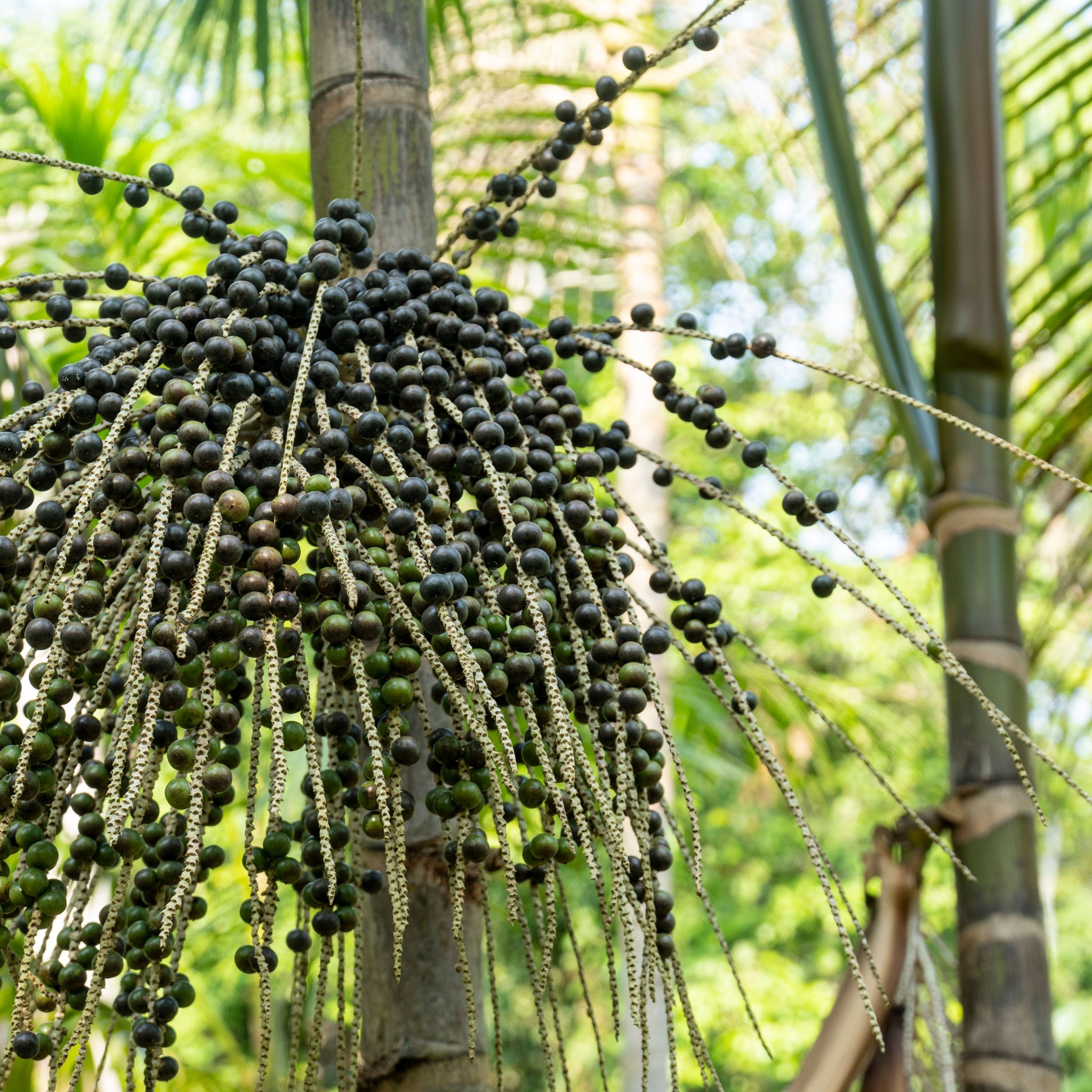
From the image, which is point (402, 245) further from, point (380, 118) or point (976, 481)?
point (976, 481)

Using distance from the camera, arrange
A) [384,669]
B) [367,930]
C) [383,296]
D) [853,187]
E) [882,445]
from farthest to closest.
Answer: [882,445] → [853,187] → [367,930] → [383,296] → [384,669]

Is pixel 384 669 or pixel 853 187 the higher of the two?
pixel 853 187

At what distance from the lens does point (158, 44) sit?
252 centimetres

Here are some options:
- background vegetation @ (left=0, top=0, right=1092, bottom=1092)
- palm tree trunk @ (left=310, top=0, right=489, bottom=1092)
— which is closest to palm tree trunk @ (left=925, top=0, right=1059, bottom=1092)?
background vegetation @ (left=0, top=0, right=1092, bottom=1092)

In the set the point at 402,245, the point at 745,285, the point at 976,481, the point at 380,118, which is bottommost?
the point at 976,481

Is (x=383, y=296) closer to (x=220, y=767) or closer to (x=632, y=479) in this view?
(x=220, y=767)

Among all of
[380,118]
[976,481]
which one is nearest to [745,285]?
[976,481]

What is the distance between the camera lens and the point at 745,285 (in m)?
6.25

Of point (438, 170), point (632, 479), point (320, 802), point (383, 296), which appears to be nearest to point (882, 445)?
point (383, 296)

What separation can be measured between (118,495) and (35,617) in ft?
0.30

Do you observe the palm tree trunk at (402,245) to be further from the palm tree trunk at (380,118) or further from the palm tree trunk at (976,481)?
the palm tree trunk at (976,481)

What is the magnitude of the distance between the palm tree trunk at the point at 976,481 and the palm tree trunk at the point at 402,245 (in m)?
0.56

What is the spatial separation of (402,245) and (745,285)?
18.1ft

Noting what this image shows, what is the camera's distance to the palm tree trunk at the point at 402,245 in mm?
887
